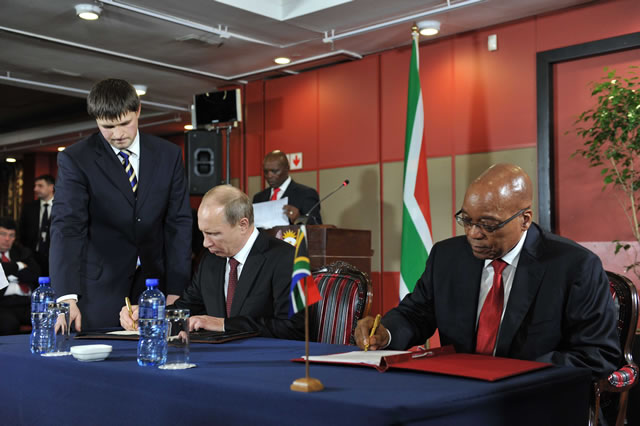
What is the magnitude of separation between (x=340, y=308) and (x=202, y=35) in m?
4.32

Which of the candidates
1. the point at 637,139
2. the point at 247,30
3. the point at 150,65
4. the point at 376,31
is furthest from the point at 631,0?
the point at 150,65

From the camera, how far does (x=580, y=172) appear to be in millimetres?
5434

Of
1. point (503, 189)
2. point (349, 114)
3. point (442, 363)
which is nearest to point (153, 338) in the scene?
point (442, 363)

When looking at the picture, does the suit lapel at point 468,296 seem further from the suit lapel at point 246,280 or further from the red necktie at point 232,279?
the red necktie at point 232,279

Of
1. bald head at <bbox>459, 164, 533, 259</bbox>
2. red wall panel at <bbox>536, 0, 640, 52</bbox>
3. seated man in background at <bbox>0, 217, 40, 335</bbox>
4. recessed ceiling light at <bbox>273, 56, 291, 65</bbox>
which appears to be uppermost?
recessed ceiling light at <bbox>273, 56, 291, 65</bbox>

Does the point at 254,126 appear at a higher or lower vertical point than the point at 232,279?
higher

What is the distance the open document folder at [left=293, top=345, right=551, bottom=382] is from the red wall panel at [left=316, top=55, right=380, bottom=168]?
203 inches

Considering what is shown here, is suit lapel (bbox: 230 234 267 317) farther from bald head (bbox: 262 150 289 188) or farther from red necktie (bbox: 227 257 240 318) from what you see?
bald head (bbox: 262 150 289 188)

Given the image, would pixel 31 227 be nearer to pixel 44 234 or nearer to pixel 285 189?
pixel 44 234

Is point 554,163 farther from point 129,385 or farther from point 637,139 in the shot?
point 129,385

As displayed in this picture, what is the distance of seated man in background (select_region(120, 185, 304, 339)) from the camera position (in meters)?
2.55

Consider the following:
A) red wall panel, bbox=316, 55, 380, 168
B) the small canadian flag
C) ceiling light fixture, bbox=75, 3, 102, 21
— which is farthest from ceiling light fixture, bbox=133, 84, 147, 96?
ceiling light fixture, bbox=75, 3, 102, 21

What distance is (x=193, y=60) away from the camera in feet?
23.6

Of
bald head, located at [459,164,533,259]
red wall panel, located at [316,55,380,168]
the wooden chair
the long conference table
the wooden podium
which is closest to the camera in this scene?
the long conference table
